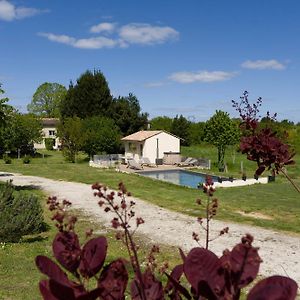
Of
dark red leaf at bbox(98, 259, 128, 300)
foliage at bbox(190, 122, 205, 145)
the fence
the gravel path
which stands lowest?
the gravel path

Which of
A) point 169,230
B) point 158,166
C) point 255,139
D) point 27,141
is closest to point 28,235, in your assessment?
point 169,230

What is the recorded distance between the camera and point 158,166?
36344 mm

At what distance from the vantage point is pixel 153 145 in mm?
38906

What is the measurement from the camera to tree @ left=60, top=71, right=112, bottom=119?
50.2 meters

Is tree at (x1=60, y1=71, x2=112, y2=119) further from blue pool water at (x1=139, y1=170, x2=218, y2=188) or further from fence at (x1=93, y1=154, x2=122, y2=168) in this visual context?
blue pool water at (x1=139, y1=170, x2=218, y2=188)

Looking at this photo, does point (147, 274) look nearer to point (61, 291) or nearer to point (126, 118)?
point (61, 291)

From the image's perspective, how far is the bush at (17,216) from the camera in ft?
32.1

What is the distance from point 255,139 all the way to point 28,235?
922 centimetres

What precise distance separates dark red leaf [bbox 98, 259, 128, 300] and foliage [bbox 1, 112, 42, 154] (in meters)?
42.2

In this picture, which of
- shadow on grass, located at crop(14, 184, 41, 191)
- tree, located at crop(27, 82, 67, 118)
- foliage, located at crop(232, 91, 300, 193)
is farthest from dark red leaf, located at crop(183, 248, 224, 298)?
tree, located at crop(27, 82, 67, 118)

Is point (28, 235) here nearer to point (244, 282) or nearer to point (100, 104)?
point (244, 282)

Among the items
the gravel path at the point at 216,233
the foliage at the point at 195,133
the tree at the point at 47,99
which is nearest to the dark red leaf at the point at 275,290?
the gravel path at the point at 216,233

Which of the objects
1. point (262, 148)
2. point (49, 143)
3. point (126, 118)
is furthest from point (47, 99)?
point (262, 148)

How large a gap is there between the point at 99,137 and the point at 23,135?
9.34 meters
